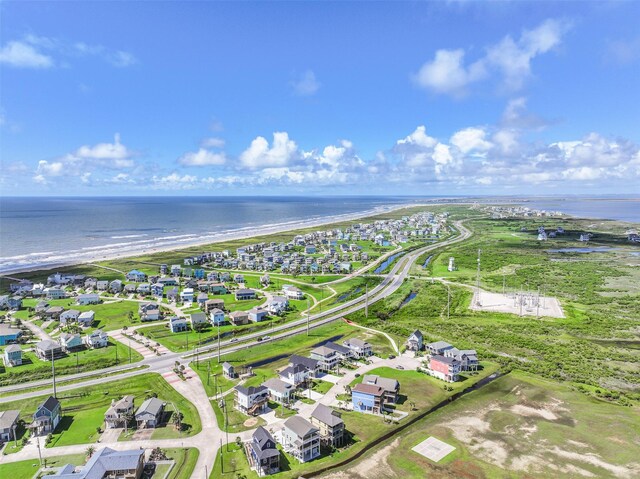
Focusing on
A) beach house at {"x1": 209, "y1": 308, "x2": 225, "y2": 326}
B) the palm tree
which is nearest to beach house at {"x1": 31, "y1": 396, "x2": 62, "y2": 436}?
the palm tree

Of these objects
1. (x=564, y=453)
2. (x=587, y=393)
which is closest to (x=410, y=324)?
(x=587, y=393)

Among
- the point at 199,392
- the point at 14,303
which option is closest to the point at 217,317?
the point at 199,392

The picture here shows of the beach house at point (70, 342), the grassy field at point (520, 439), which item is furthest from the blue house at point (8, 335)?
the grassy field at point (520, 439)

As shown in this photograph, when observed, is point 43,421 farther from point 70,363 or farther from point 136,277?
point 136,277

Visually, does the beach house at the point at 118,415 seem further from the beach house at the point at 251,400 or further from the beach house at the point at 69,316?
the beach house at the point at 69,316

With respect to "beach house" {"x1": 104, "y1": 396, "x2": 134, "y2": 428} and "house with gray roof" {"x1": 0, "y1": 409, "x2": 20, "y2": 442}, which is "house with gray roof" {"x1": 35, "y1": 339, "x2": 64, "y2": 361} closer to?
"house with gray roof" {"x1": 0, "y1": 409, "x2": 20, "y2": 442}

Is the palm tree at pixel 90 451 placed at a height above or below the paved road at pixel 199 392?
above
